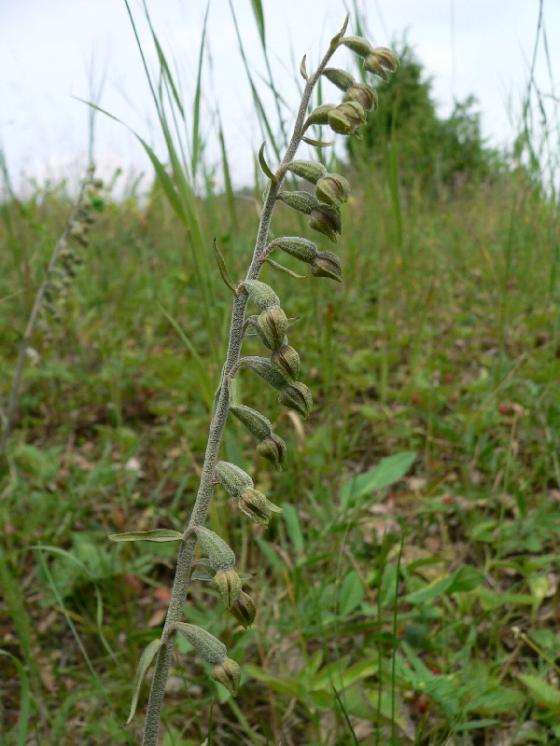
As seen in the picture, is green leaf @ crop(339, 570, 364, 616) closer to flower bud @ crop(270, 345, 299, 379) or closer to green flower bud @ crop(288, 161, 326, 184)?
flower bud @ crop(270, 345, 299, 379)

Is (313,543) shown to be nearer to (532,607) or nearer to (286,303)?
(532,607)

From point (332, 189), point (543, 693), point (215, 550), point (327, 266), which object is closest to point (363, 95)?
point (332, 189)

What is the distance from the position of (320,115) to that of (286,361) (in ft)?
1.54

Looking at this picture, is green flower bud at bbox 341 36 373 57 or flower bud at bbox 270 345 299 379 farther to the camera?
green flower bud at bbox 341 36 373 57

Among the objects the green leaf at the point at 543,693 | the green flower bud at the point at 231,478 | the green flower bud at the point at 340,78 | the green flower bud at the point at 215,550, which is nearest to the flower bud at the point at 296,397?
the green flower bud at the point at 231,478

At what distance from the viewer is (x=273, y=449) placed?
125cm

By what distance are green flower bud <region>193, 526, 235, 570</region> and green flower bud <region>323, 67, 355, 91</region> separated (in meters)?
0.86

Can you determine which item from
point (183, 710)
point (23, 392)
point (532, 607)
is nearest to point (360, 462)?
point (532, 607)

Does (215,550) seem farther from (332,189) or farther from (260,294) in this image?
(332,189)

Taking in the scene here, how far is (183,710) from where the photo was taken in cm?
186

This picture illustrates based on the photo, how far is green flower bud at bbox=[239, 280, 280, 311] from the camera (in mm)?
1166

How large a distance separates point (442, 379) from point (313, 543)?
162cm

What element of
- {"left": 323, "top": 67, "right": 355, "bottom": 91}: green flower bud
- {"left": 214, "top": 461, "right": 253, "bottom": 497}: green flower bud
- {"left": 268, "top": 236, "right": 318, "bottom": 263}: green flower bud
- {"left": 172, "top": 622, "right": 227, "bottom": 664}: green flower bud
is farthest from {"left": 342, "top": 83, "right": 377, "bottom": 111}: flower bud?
{"left": 172, "top": 622, "right": 227, "bottom": 664}: green flower bud

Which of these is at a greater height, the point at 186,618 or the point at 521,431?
the point at 521,431
